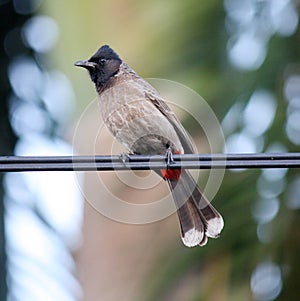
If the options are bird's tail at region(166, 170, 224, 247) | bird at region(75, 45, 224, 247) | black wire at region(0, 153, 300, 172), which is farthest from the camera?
bird at region(75, 45, 224, 247)

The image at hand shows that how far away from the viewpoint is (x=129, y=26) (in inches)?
165

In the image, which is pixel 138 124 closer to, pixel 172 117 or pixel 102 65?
pixel 172 117

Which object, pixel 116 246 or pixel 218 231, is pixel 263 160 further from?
pixel 116 246

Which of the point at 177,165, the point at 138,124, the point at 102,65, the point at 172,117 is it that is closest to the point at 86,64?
the point at 102,65

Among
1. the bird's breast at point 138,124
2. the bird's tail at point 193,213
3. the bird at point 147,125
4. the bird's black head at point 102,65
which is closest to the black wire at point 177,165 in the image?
the bird's tail at point 193,213

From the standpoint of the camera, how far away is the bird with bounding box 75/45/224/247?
13.4 ft

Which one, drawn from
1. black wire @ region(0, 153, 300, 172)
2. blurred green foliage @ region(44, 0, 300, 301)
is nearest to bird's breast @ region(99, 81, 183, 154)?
blurred green foliage @ region(44, 0, 300, 301)

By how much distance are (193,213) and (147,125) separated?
49 centimetres

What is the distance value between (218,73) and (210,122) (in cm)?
25

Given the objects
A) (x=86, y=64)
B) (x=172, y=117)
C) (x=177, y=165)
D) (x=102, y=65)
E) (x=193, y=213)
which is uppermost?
(x=102, y=65)

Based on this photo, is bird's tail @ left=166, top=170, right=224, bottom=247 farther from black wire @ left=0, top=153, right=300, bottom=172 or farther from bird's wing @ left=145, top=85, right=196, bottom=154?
black wire @ left=0, top=153, right=300, bottom=172

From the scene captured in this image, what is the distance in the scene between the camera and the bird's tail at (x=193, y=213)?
3886mm

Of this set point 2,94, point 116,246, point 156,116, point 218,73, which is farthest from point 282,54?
point 2,94

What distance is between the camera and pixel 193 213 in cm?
407
